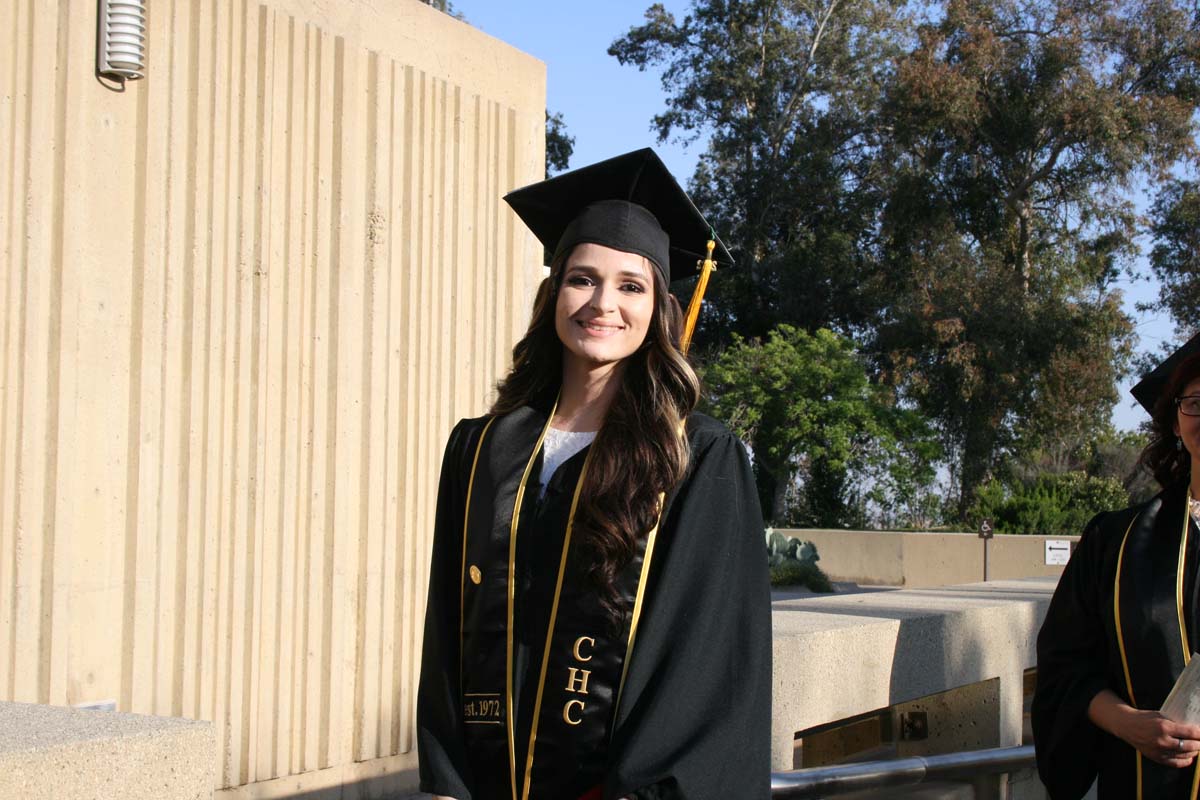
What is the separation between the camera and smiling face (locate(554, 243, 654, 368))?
7.84ft

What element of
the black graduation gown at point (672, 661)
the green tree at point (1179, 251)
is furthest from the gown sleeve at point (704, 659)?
the green tree at point (1179, 251)

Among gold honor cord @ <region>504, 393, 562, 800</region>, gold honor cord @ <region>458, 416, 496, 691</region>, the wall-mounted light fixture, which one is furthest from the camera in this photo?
the wall-mounted light fixture

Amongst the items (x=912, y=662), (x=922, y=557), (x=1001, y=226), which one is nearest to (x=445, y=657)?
(x=912, y=662)

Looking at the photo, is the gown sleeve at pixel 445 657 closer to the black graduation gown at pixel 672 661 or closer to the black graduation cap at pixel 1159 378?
the black graduation gown at pixel 672 661

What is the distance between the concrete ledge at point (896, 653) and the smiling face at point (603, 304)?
4.42ft

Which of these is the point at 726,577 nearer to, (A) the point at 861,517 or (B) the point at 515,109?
(B) the point at 515,109

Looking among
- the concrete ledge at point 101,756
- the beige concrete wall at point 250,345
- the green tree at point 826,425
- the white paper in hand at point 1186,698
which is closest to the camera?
the concrete ledge at point 101,756

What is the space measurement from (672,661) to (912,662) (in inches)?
88.4

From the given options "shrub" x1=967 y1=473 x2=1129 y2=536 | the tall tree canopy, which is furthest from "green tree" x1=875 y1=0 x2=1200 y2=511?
"shrub" x1=967 y1=473 x2=1129 y2=536

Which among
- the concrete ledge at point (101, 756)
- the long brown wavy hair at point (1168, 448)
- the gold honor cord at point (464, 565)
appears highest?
the long brown wavy hair at point (1168, 448)

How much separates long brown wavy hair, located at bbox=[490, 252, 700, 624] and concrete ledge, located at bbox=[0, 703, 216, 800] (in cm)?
70

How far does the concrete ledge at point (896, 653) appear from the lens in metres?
3.53

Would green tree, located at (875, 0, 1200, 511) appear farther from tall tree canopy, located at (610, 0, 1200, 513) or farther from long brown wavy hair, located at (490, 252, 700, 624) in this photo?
long brown wavy hair, located at (490, 252, 700, 624)

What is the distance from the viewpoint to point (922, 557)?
23.1 meters
